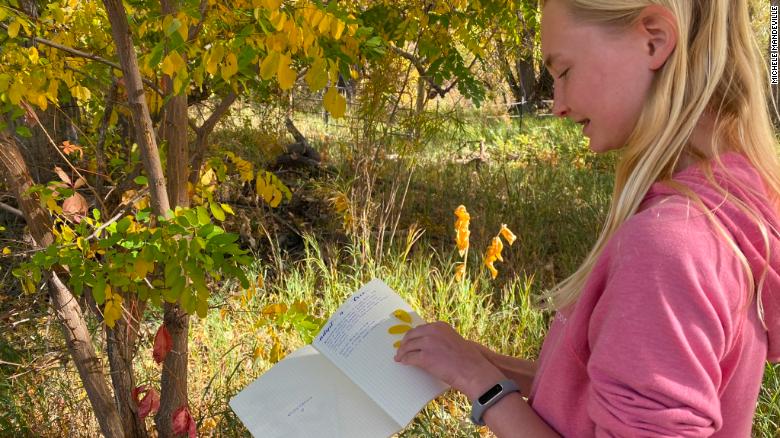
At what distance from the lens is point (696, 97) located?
2.88 ft

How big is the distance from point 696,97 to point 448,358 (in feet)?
1.60

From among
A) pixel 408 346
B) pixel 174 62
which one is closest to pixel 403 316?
pixel 408 346

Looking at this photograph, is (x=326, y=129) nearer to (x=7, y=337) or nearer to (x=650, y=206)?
(x=7, y=337)

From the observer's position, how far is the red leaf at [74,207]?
182 cm

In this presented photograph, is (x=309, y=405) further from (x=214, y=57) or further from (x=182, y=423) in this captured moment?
(x=182, y=423)

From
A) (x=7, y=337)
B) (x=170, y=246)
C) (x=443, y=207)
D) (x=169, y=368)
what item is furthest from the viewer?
(x=443, y=207)

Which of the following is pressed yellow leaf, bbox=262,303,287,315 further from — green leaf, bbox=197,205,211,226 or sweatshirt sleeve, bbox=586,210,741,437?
sweatshirt sleeve, bbox=586,210,741,437

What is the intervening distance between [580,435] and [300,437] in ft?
1.53

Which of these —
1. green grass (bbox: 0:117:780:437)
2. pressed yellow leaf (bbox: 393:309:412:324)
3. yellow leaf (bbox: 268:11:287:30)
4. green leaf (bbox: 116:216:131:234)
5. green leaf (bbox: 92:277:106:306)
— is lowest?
green grass (bbox: 0:117:780:437)

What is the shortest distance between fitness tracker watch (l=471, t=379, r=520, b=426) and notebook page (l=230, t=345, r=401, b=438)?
0.56ft

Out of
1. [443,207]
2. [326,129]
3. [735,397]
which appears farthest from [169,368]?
[326,129]

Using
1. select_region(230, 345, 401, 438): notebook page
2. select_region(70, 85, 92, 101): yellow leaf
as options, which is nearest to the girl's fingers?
select_region(230, 345, 401, 438): notebook page

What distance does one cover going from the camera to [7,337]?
3326 millimetres

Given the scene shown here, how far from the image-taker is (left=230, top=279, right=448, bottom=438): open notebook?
1.15 m
